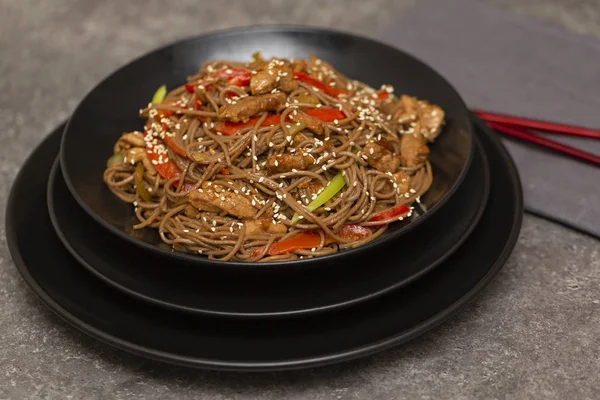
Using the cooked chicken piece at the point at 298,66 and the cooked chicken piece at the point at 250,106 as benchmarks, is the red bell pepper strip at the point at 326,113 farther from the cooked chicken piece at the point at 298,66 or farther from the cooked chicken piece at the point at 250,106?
the cooked chicken piece at the point at 298,66

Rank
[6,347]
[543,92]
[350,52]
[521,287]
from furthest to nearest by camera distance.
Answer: [543,92] < [350,52] < [521,287] < [6,347]

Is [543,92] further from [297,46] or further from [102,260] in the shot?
[102,260]

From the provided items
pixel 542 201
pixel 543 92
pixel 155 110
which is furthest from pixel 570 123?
pixel 155 110

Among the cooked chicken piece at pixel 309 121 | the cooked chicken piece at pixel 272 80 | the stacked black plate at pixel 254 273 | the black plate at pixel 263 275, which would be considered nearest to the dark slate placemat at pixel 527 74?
the stacked black plate at pixel 254 273

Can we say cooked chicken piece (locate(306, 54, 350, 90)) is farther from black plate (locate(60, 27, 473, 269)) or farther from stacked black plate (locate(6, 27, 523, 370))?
stacked black plate (locate(6, 27, 523, 370))

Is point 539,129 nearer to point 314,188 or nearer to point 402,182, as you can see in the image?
point 402,182

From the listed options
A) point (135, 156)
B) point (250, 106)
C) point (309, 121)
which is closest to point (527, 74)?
point (309, 121)

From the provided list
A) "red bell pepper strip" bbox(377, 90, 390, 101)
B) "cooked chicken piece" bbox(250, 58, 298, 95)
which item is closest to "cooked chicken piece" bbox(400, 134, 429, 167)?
"red bell pepper strip" bbox(377, 90, 390, 101)
